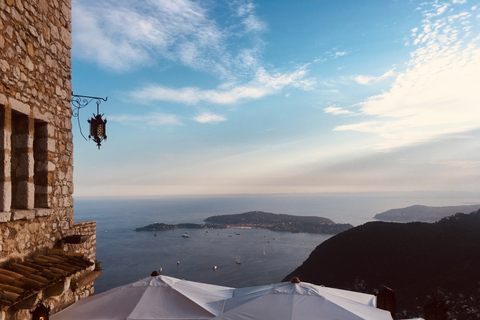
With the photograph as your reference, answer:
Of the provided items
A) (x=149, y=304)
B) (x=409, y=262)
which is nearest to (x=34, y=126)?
(x=149, y=304)

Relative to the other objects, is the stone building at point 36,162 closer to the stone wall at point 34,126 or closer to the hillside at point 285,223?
the stone wall at point 34,126

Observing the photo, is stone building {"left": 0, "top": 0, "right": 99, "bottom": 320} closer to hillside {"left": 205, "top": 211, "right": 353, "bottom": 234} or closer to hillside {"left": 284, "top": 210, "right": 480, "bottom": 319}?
hillside {"left": 284, "top": 210, "right": 480, "bottom": 319}

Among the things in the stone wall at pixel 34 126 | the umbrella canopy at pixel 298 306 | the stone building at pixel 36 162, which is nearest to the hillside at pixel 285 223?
the umbrella canopy at pixel 298 306

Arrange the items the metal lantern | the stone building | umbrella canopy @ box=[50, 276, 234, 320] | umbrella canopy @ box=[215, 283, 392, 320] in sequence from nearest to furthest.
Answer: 1. the stone building
2. umbrella canopy @ box=[215, 283, 392, 320]
3. umbrella canopy @ box=[50, 276, 234, 320]
4. the metal lantern

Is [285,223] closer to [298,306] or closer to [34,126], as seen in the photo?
[298,306]

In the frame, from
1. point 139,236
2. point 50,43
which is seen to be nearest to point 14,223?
point 50,43

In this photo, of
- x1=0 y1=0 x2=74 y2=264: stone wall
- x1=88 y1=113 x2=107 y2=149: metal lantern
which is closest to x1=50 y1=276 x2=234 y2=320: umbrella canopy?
x1=0 y1=0 x2=74 y2=264: stone wall
